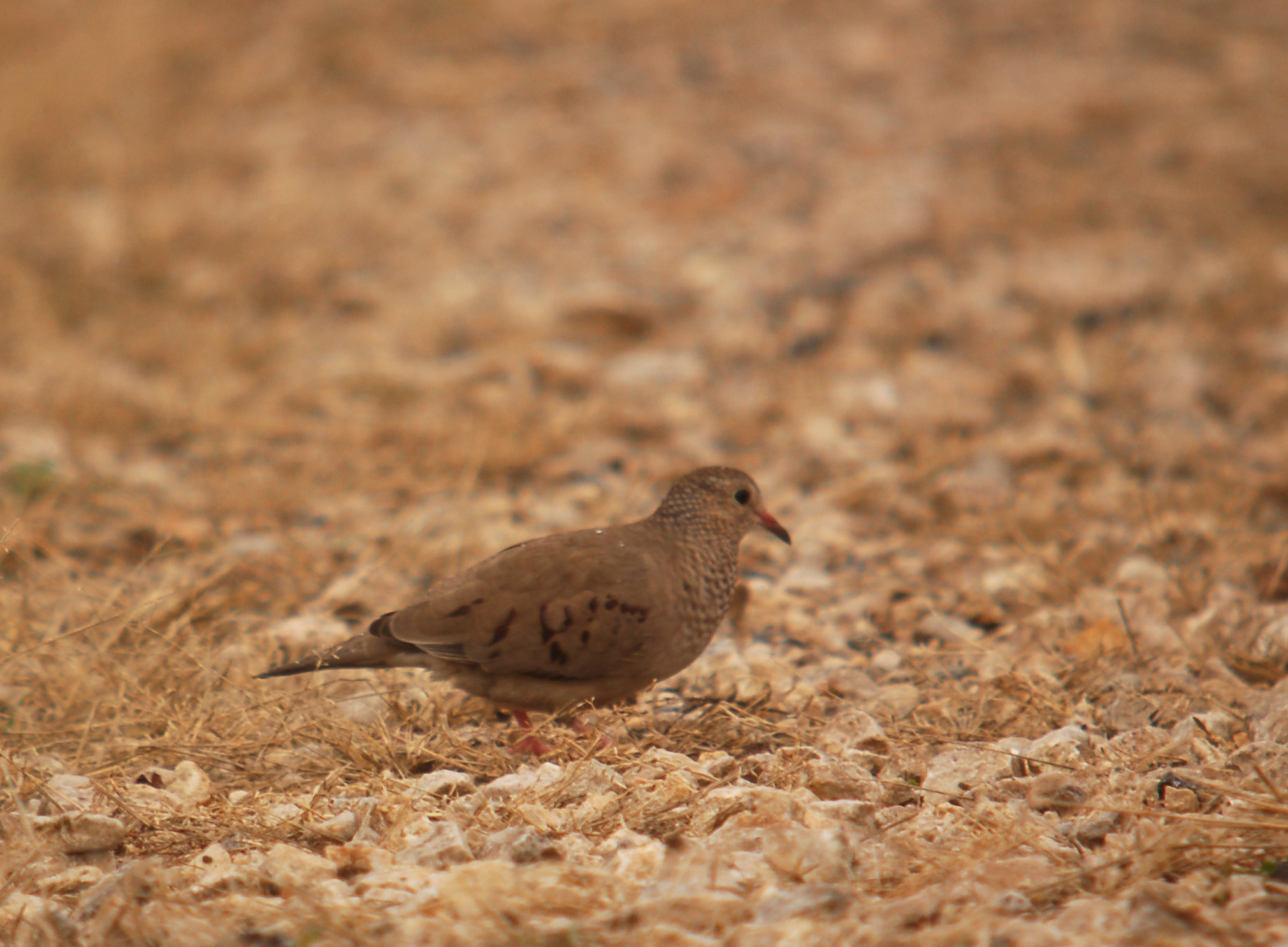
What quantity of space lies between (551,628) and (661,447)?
282 cm

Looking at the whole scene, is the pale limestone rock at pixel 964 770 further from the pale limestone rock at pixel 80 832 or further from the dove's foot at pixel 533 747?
the pale limestone rock at pixel 80 832

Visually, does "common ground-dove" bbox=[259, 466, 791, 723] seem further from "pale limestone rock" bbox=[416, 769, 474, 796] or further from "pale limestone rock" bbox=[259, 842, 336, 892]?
"pale limestone rock" bbox=[259, 842, 336, 892]

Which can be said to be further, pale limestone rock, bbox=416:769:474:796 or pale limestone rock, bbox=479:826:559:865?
pale limestone rock, bbox=416:769:474:796

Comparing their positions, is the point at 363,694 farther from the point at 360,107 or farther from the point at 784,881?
the point at 360,107

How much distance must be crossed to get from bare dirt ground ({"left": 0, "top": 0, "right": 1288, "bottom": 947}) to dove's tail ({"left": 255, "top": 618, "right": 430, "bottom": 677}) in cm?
9

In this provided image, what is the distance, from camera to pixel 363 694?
3.56 m

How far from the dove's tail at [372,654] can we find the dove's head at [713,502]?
2.89ft

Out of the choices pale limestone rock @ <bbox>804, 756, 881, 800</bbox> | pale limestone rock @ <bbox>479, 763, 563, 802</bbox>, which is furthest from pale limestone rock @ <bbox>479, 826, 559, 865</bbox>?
pale limestone rock @ <bbox>804, 756, 881, 800</bbox>

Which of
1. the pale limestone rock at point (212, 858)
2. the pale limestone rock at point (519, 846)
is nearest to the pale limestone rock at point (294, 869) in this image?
the pale limestone rock at point (212, 858)

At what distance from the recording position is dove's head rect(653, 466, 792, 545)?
3.83 m

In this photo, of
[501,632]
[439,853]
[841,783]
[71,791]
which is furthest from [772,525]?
[71,791]

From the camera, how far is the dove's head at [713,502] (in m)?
3.83

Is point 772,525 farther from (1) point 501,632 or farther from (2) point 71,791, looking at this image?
(2) point 71,791

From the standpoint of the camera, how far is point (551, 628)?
10.9 ft
